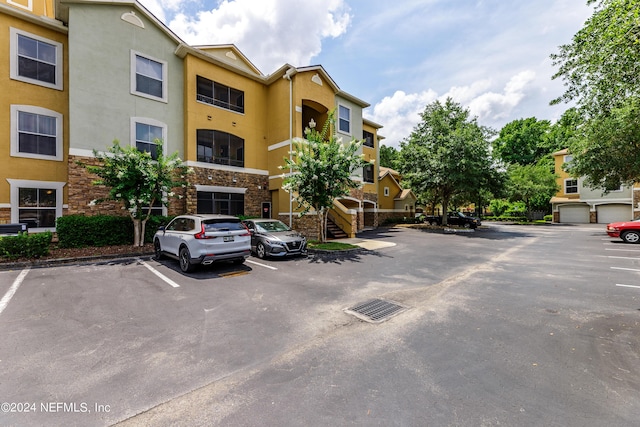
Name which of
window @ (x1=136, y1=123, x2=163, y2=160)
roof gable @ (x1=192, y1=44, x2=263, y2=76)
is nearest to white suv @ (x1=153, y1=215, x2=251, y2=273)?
window @ (x1=136, y1=123, x2=163, y2=160)

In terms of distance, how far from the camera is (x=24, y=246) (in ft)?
28.8

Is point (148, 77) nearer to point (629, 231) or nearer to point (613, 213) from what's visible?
point (629, 231)

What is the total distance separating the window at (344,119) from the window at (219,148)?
7835mm

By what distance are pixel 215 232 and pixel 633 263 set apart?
1423 cm

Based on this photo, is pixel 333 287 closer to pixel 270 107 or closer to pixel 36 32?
pixel 270 107

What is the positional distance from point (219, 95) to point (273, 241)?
10635 millimetres

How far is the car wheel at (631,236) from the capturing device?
14.0 m

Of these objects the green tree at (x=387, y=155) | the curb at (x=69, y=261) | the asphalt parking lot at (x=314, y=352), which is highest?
the green tree at (x=387, y=155)

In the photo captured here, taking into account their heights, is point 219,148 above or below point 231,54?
below

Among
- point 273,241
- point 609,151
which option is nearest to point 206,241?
point 273,241

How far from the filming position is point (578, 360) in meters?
3.50

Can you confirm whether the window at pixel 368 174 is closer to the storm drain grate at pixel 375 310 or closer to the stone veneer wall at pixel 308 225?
the stone veneer wall at pixel 308 225

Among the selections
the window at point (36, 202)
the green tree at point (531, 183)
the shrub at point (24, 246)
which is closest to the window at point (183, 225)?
the shrub at point (24, 246)

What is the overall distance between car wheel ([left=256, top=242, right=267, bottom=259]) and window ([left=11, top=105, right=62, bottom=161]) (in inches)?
413
